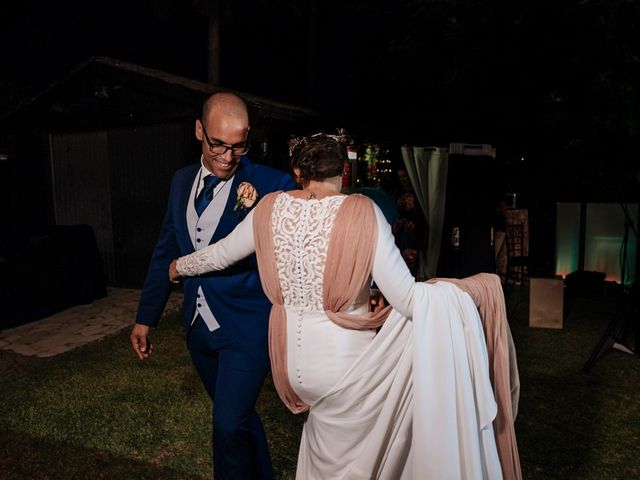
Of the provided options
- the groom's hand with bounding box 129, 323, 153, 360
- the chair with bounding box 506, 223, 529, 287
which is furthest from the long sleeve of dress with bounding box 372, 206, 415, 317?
the chair with bounding box 506, 223, 529, 287

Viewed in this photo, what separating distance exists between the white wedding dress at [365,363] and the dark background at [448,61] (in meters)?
5.07

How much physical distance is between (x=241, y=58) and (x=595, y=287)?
16868mm

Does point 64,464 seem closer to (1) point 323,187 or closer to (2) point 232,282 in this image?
(2) point 232,282

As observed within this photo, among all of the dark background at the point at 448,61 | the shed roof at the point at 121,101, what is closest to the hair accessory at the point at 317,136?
the dark background at the point at 448,61

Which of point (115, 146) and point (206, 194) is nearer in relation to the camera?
point (206, 194)

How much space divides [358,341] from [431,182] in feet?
18.5

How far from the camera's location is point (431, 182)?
7.54 metres

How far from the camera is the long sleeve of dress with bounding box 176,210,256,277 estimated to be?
233 centimetres

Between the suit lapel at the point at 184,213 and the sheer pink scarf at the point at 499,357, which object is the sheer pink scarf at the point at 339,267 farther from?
the suit lapel at the point at 184,213

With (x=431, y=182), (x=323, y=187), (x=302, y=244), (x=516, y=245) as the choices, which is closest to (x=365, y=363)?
(x=302, y=244)

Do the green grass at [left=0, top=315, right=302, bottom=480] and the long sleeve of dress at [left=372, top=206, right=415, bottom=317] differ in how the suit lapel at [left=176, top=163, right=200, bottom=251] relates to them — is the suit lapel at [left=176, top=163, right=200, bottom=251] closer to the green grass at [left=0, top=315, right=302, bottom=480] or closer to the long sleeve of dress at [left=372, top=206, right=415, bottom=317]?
the long sleeve of dress at [left=372, top=206, right=415, bottom=317]

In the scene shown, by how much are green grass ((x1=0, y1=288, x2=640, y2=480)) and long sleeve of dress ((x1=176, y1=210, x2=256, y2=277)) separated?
1673mm

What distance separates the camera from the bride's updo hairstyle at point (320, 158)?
221cm

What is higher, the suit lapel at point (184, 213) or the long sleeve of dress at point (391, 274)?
the suit lapel at point (184, 213)
